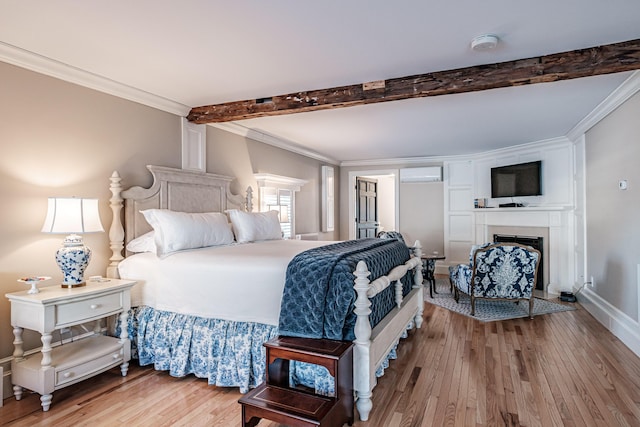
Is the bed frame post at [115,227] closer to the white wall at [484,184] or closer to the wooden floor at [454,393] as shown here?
the wooden floor at [454,393]

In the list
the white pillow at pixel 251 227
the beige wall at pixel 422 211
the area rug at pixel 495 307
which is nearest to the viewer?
the white pillow at pixel 251 227

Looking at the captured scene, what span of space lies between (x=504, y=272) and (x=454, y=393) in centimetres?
208

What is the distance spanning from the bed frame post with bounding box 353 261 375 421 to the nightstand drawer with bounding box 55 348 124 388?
182 cm

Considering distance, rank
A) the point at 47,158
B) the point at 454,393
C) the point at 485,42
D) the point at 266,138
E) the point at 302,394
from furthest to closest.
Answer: the point at 266,138
the point at 47,158
the point at 454,393
the point at 485,42
the point at 302,394

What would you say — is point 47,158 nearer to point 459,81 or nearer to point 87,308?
point 87,308

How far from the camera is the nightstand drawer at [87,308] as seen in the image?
7.68ft

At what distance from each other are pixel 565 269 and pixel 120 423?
19.0ft

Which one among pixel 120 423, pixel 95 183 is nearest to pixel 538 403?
pixel 120 423

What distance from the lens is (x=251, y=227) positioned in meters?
3.99

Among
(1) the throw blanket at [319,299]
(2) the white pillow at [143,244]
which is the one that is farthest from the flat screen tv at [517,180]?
(2) the white pillow at [143,244]

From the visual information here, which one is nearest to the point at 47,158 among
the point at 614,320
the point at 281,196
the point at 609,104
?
the point at 281,196

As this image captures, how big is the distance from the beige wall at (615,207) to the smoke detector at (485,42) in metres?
1.83

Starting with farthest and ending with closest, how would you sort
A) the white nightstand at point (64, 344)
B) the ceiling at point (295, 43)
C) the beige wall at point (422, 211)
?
the beige wall at point (422, 211) → the white nightstand at point (64, 344) → the ceiling at point (295, 43)

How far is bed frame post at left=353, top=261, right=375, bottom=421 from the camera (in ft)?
6.84
